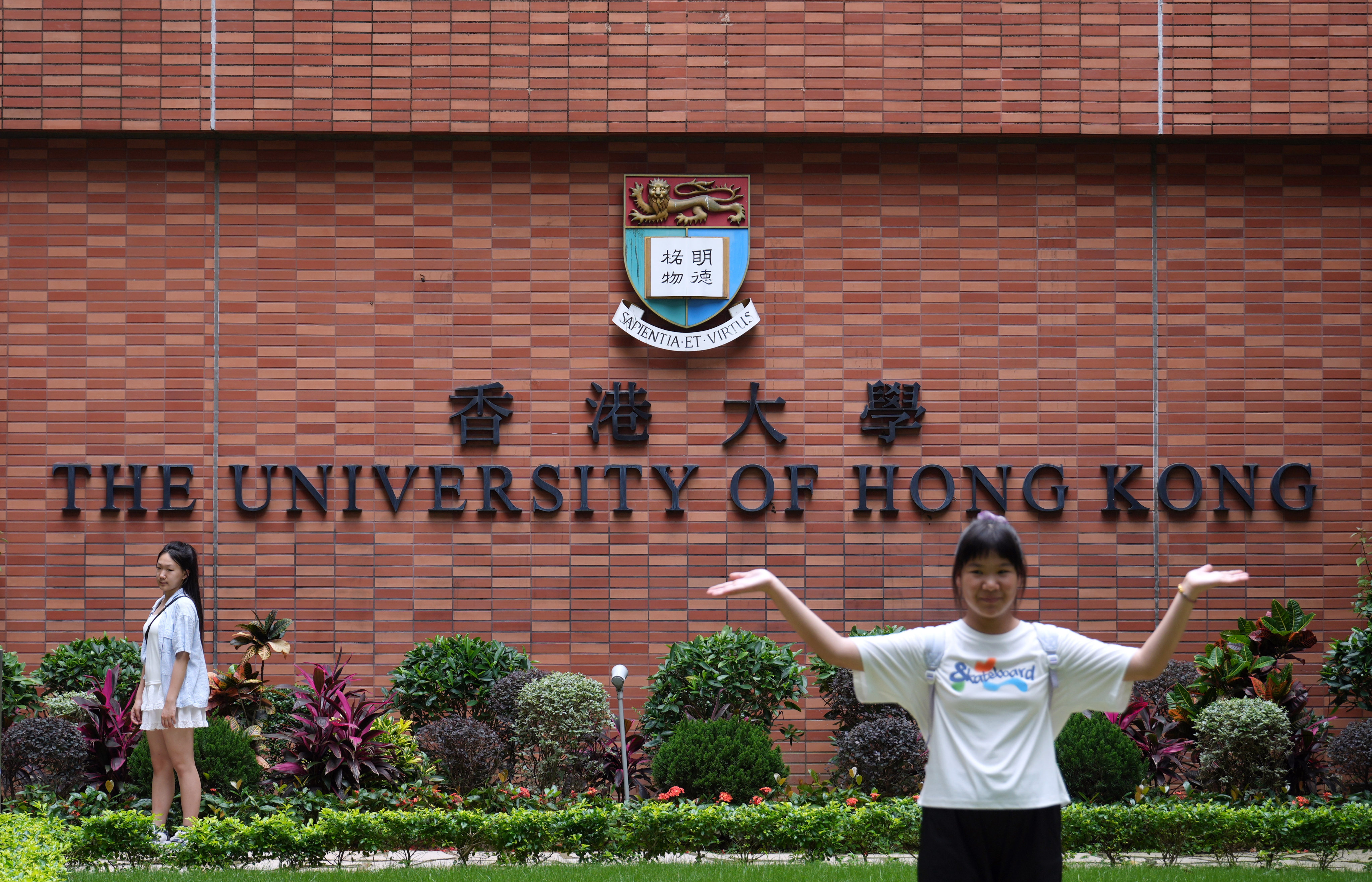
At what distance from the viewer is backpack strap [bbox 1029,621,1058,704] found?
3078mm

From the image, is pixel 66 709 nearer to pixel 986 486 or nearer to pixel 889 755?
pixel 889 755

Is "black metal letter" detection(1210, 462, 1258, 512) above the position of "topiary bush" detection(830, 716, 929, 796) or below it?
above

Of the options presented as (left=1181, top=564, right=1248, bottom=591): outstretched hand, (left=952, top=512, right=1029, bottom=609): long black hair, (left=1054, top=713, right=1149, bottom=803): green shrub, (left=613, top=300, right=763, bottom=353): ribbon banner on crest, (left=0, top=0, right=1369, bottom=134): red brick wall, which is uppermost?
(left=0, top=0, right=1369, bottom=134): red brick wall

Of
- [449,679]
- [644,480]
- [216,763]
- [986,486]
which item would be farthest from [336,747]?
[986,486]

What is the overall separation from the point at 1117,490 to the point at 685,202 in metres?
4.29

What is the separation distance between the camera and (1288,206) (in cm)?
900

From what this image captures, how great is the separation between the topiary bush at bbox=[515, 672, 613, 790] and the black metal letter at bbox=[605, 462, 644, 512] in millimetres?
1752

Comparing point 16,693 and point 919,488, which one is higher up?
point 919,488

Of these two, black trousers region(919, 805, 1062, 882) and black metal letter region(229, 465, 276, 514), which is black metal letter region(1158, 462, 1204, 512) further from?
black metal letter region(229, 465, 276, 514)

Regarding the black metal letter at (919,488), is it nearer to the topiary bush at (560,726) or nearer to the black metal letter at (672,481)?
the black metal letter at (672,481)

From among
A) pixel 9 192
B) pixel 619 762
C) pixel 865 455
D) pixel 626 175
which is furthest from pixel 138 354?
pixel 865 455

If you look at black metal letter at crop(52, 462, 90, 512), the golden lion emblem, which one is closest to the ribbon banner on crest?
the golden lion emblem

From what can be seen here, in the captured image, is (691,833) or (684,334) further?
(684,334)

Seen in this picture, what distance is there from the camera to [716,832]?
638cm
